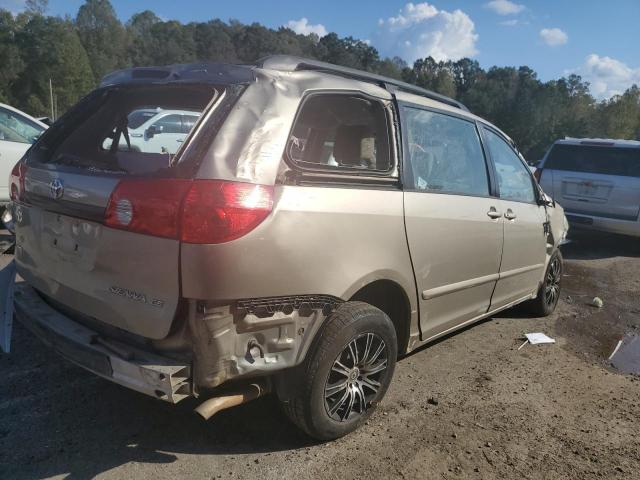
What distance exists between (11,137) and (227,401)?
21.0 feet

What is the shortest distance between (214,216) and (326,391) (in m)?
1.13

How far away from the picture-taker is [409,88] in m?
3.49

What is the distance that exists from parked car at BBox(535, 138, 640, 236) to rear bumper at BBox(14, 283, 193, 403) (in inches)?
316

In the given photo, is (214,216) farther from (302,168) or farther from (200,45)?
(200,45)

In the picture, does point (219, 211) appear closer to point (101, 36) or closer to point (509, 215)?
point (509, 215)

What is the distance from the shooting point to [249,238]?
2.24 m

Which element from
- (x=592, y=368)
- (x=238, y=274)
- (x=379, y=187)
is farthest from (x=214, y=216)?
(x=592, y=368)

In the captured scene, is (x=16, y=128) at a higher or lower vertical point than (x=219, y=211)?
higher

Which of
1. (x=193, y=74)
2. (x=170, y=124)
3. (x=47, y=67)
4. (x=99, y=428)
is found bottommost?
(x=99, y=428)

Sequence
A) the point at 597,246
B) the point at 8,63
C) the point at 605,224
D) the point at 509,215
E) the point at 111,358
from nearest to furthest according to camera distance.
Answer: the point at 111,358
the point at 509,215
the point at 605,224
the point at 597,246
the point at 8,63

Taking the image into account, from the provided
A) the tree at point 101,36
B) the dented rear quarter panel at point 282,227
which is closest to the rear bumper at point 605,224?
the dented rear quarter panel at point 282,227

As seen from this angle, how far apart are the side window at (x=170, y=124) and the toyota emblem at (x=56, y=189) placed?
5.36m

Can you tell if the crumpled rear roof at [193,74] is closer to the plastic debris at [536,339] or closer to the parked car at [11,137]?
the plastic debris at [536,339]

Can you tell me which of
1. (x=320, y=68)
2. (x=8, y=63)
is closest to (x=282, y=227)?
(x=320, y=68)
